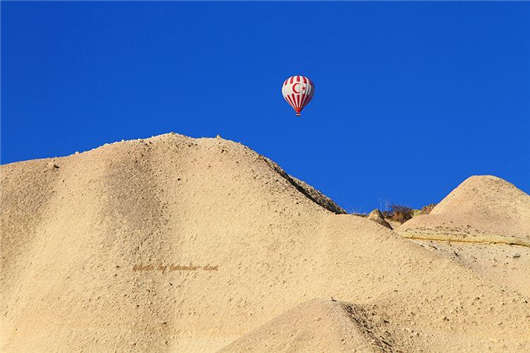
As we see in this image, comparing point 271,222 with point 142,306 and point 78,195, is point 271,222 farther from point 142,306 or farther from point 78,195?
point 78,195

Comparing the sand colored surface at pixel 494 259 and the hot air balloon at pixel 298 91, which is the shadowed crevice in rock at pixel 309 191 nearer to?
the sand colored surface at pixel 494 259

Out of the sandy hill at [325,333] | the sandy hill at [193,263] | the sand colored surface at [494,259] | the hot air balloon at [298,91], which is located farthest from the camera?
the hot air balloon at [298,91]

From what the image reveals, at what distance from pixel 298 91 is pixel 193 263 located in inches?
673

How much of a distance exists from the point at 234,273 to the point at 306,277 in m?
2.57

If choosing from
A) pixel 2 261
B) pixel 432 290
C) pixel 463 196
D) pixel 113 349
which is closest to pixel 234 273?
pixel 113 349

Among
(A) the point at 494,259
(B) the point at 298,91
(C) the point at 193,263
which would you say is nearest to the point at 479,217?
(A) the point at 494,259

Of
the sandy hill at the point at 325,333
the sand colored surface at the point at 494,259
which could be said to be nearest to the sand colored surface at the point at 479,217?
the sand colored surface at the point at 494,259

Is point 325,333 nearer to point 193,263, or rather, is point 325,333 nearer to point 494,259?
point 193,263

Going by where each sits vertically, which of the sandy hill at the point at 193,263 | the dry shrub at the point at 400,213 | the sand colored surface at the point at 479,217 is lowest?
the sandy hill at the point at 193,263

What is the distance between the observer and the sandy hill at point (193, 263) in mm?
28719

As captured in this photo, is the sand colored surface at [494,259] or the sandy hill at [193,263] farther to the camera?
the sand colored surface at [494,259]

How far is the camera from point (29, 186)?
38.7 metres

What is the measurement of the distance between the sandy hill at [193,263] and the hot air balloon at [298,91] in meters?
9.50

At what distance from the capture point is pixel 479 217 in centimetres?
4647
